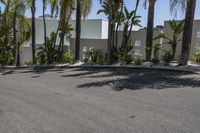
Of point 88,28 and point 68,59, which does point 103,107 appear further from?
point 88,28

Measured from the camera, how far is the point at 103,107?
895 cm

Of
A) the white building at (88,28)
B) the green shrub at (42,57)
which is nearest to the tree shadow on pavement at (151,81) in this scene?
A: the green shrub at (42,57)

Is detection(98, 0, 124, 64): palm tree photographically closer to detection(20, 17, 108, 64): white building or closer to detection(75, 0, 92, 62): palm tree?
detection(75, 0, 92, 62): palm tree

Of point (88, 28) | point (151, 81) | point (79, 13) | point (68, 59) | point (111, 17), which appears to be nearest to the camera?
point (151, 81)

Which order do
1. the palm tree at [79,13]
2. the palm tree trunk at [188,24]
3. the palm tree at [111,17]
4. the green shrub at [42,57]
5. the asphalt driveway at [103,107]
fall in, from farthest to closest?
the green shrub at [42,57] → the palm tree at [79,13] → the palm tree at [111,17] → the palm tree trunk at [188,24] → the asphalt driveway at [103,107]

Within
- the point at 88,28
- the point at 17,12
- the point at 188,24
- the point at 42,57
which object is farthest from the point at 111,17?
the point at 88,28

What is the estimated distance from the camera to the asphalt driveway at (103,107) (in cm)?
711

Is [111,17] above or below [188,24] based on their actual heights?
above

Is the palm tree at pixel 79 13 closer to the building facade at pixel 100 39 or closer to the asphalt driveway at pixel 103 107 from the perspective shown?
the building facade at pixel 100 39

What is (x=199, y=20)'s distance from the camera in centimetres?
2339

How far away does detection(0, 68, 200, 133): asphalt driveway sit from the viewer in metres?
7.11

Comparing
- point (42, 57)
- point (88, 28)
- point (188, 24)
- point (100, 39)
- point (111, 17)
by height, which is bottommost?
point (42, 57)

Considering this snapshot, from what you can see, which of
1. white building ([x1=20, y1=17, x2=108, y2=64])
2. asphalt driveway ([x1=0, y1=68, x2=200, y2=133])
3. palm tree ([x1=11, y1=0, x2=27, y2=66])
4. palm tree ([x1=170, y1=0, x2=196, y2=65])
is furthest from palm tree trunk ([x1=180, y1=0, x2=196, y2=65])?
white building ([x1=20, y1=17, x2=108, y2=64])

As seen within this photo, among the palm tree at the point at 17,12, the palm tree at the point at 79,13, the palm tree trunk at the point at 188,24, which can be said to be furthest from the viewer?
the palm tree at the point at 17,12
